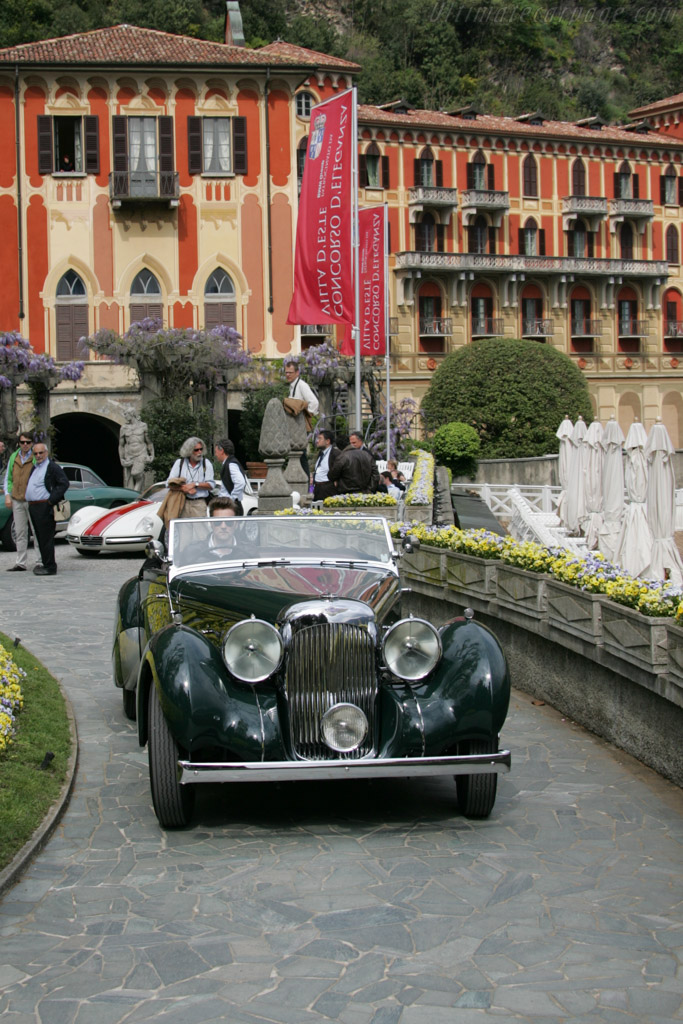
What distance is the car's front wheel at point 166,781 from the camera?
614 centimetres

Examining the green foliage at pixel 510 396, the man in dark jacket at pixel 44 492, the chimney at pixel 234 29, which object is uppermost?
the chimney at pixel 234 29

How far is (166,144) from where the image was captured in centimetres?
4206

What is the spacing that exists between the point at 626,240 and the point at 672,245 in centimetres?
318

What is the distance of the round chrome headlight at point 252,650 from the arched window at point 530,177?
55450 mm

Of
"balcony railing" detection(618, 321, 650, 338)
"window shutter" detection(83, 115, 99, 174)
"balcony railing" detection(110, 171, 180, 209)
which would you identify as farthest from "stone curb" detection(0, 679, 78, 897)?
"balcony railing" detection(618, 321, 650, 338)

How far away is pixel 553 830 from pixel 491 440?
129 feet

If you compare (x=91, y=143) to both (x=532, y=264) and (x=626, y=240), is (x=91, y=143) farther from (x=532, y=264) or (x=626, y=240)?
(x=626, y=240)

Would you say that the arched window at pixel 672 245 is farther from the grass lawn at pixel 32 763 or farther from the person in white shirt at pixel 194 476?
the grass lawn at pixel 32 763

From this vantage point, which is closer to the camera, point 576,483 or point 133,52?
point 576,483

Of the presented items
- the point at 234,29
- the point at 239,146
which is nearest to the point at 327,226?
the point at 239,146

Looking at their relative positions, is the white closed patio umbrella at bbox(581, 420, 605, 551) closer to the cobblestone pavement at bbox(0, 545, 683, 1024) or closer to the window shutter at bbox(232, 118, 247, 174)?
the cobblestone pavement at bbox(0, 545, 683, 1024)

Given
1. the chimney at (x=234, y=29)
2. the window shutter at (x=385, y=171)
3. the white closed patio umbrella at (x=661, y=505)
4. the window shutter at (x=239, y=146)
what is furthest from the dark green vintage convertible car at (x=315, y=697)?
the window shutter at (x=385, y=171)

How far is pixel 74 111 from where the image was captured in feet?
136

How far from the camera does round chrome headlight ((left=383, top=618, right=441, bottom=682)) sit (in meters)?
6.34
